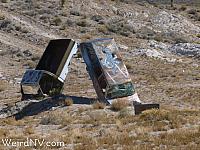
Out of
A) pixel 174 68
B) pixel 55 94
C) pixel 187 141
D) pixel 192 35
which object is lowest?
pixel 192 35

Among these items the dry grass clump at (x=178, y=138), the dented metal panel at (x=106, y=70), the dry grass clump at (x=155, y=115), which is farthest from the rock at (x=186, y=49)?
the dry grass clump at (x=178, y=138)

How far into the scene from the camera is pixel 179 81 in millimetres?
32656

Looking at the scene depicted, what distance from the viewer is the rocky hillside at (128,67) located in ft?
55.9

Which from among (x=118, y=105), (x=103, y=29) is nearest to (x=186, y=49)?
(x=103, y=29)

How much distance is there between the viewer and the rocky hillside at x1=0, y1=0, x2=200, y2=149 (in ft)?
55.9

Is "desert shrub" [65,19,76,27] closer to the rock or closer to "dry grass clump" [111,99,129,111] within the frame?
the rock

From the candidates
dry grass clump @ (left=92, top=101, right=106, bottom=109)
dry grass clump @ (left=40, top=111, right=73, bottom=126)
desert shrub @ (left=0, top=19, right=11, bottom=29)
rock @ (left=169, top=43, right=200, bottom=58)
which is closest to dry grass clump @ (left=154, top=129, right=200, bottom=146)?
dry grass clump @ (left=40, top=111, right=73, bottom=126)

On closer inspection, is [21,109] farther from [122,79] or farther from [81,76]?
[81,76]

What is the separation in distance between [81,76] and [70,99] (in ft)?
33.7

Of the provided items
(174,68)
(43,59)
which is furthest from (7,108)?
(174,68)

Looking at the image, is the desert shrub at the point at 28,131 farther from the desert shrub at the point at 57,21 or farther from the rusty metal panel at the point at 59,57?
the desert shrub at the point at 57,21

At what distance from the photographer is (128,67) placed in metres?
37.3

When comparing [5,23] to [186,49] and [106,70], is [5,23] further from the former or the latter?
[106,70]

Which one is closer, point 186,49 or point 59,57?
point 59,57
